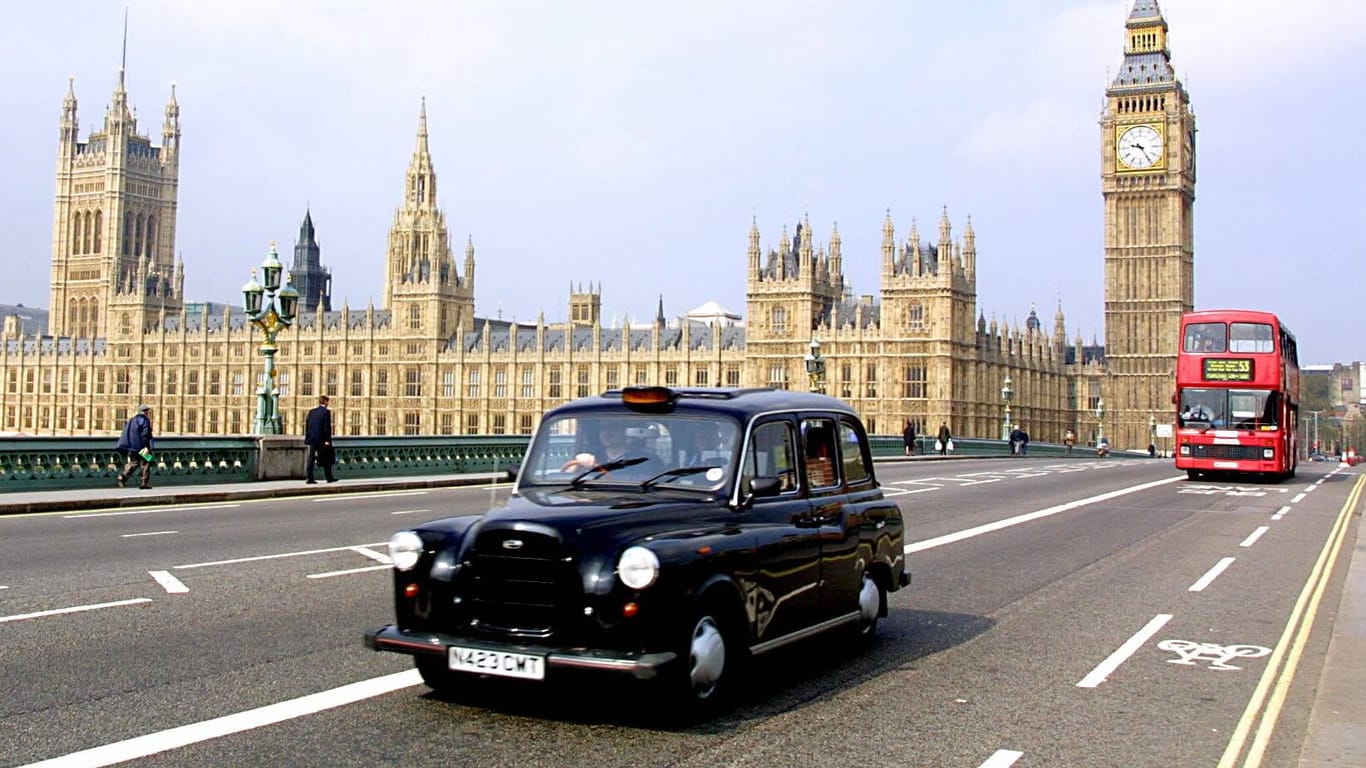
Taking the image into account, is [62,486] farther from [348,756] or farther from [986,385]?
[986,385]

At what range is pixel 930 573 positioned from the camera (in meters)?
13.0

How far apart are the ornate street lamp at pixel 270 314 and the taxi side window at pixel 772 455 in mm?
20770

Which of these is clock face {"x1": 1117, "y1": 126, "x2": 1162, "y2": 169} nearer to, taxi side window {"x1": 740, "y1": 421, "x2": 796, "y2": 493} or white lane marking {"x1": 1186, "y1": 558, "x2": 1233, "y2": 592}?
white lane marking {"x1": 1186, "y1": 558, "x2": 1233, "y2": 592}

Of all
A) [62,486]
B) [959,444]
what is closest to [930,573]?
[62,486]

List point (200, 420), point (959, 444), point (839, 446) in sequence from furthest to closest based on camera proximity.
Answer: point (200, 420) < point (959, 444) < point (839, 446)

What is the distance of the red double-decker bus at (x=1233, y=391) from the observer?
31469 mm

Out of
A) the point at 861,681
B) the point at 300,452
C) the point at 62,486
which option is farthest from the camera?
the point at 300,452

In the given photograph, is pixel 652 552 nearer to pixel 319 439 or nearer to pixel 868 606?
pixel 868 606

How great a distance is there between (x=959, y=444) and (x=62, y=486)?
4281cm

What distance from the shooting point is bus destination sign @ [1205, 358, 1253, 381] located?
104 ft

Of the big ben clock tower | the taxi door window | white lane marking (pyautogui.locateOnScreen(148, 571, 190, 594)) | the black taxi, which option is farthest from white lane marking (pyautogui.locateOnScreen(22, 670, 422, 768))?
the big ben clock tower

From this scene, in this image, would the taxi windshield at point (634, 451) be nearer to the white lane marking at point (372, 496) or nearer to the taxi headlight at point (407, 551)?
the taxi headlight at point (407, 551)

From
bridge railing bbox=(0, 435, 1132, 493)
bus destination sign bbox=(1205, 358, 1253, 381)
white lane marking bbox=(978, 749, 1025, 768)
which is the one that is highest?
bus destination sign bbox=(1205, 358, 1253, 381)

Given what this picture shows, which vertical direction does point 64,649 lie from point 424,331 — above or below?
below
